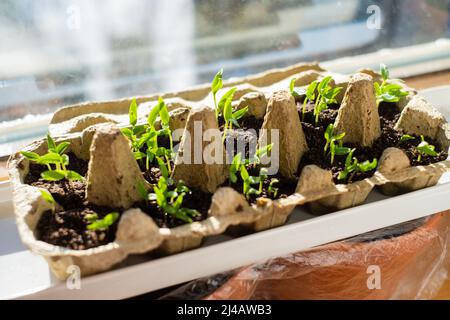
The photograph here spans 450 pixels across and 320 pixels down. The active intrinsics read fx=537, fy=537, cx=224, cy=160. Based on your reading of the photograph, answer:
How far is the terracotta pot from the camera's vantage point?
0.96 meters

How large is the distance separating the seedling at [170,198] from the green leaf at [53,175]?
136 millimetres

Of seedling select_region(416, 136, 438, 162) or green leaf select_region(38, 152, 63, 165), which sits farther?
seedling select_region(416, 136, 438, 162)

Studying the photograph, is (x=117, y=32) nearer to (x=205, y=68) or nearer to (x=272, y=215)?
(x=205, y=68)

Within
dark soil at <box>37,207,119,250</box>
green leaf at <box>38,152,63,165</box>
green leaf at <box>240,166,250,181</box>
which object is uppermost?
green leaf at <box>38,152,63,165</box>

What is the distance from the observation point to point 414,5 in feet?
6.05

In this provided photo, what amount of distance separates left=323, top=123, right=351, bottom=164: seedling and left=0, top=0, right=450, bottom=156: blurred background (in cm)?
68

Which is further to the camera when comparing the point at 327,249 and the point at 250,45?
the point at 250,45

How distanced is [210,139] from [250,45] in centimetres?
90

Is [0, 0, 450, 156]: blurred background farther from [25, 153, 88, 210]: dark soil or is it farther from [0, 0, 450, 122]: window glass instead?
[25, 153, 88, 210]: dark soil

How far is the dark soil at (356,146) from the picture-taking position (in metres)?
1.03

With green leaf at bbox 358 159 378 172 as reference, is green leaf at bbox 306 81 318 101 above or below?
above

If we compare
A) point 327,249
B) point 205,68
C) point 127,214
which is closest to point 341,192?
point 327,249

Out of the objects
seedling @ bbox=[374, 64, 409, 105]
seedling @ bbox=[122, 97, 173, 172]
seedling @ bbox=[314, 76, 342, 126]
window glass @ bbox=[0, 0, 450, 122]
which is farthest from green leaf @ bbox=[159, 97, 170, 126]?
window glass @ bbox=[0, 0, 450, 122]

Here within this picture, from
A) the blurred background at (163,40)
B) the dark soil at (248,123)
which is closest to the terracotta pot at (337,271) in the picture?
the dark soil at (248,123)
